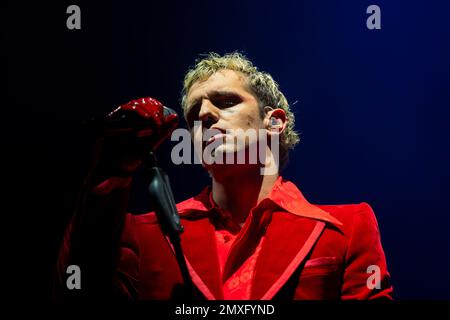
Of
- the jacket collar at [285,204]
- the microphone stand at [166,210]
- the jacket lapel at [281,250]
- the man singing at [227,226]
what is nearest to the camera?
the microphone stand at [166,210]

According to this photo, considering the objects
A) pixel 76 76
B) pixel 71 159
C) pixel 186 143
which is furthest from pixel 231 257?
pixel 76 76

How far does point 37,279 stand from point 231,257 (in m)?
0.66

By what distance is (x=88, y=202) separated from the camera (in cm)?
160

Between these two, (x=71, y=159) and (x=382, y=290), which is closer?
(x=382, y=290)

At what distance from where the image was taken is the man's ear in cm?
216

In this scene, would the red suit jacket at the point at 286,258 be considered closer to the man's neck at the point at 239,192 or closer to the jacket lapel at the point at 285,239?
the jacket lapel at the point at 285,239

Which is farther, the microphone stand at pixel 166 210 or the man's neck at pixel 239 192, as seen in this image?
the man's neck at pixel 239 192

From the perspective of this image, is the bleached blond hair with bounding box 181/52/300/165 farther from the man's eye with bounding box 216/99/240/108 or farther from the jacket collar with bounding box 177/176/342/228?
the jacket collar with bounding box 177/176/342/228

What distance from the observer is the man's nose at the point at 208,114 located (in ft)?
6.55

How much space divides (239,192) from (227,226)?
134 mm

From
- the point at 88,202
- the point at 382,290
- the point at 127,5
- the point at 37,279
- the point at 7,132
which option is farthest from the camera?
the point at 127,5

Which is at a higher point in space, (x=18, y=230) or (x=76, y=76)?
(x=76, y=76)

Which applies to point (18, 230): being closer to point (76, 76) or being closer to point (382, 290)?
point (76, 76)

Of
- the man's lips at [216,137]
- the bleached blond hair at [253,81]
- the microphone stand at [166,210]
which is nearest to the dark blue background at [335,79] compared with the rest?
the bleached blond hair at [253,81]
